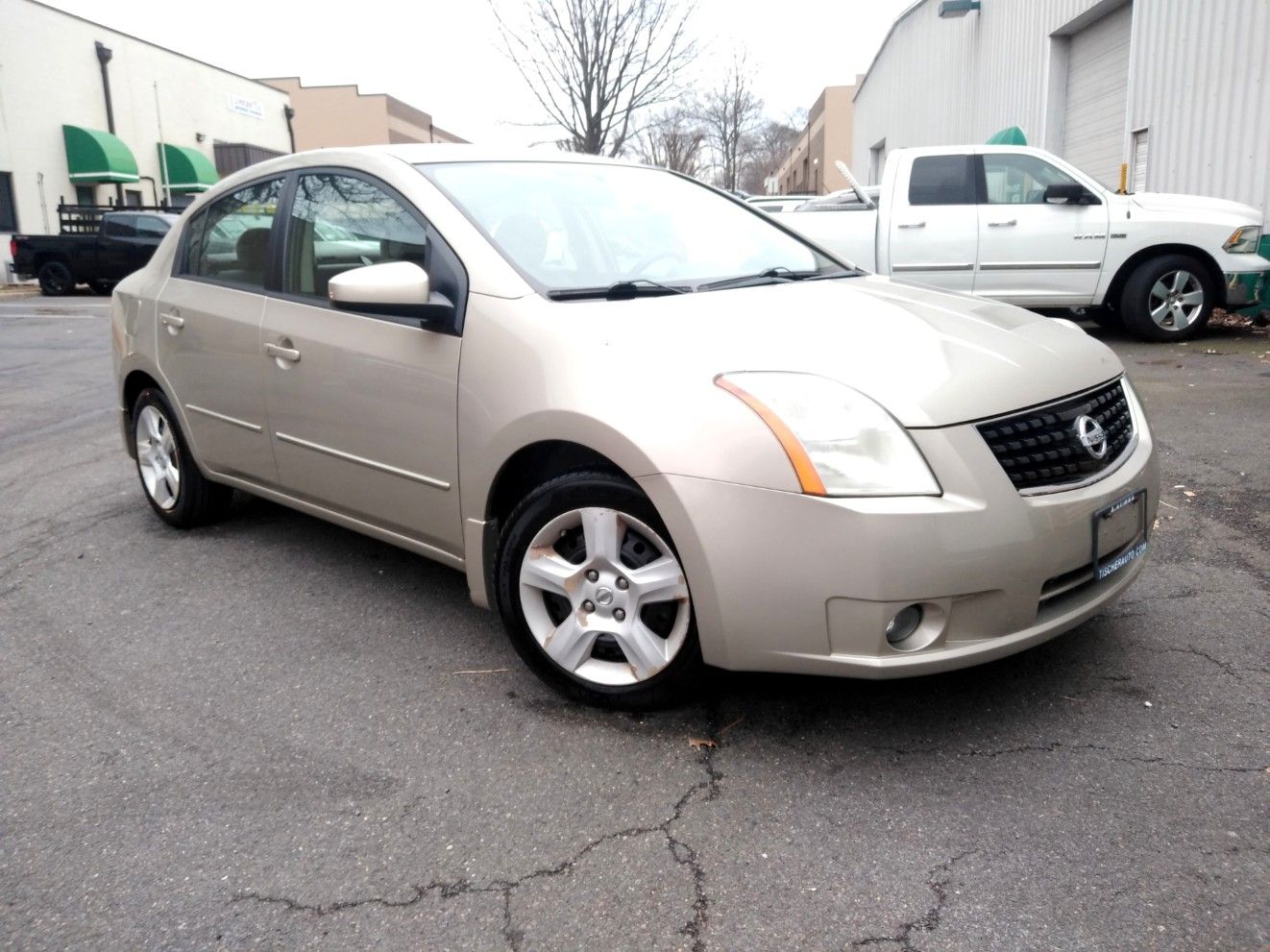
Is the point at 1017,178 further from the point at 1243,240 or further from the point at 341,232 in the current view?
the point at 341,232

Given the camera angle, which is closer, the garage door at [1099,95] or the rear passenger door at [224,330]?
the rear passenger door at [224,330]

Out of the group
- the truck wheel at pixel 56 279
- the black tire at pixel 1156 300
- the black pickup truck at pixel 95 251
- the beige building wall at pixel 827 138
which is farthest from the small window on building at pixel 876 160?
the black tire at pixel 1156 300

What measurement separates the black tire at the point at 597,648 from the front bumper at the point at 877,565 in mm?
93

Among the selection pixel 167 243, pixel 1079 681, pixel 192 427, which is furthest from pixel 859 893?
pixel 167 243

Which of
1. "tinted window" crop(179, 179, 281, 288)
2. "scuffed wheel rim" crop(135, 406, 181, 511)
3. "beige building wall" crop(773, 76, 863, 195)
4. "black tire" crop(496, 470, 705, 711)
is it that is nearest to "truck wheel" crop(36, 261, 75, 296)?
"scuffed wheel rim" crop(135, 406, 181, 511)

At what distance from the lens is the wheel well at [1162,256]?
31.6ft

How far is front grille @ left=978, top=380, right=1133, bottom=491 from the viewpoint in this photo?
106 inches

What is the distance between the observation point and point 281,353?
12.9ft

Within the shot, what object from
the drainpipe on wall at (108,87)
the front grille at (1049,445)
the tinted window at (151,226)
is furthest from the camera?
the drainpipe on wall at (108,87)

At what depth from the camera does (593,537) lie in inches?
116

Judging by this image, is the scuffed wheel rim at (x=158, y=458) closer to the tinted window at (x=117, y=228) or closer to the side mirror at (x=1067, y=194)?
the side mirror at (x=1067, y=194)

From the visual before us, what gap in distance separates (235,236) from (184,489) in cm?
118

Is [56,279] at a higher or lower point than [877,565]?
higher

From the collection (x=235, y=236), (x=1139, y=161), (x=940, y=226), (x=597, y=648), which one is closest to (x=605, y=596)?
(x=597, y=648)
